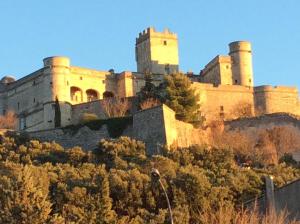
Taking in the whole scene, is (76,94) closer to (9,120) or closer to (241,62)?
(9,120)

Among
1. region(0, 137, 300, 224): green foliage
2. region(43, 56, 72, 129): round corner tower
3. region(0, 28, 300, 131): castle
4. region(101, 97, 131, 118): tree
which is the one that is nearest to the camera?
region(0, 137, 300, 224): green foliage

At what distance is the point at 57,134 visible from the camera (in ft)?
187

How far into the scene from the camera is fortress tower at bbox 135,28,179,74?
7469 centimetres

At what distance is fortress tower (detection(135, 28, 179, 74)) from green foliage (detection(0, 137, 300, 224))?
23.0m

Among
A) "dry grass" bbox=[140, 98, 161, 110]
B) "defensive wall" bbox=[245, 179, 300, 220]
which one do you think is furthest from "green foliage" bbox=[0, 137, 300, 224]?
"dry grass" bbox=[140, 98, 161, 110]

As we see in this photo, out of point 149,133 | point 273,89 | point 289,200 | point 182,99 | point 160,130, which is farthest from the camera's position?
point 273,89

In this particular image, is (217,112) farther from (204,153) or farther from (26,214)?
(26,214)

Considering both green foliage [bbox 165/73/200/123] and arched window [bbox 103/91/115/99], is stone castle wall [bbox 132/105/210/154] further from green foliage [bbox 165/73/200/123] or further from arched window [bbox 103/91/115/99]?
arched window [bbox 103/91/115/99]

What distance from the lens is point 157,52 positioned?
75750mm

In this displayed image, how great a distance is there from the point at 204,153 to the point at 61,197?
534 inches

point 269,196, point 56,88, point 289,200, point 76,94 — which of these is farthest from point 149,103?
point 289,200

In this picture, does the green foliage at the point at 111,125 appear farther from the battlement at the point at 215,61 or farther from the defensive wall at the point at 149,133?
the battlement at the point at 215,61

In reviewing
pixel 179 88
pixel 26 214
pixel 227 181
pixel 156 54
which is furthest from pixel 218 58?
pixel 26 214

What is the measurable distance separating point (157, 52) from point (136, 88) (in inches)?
316
